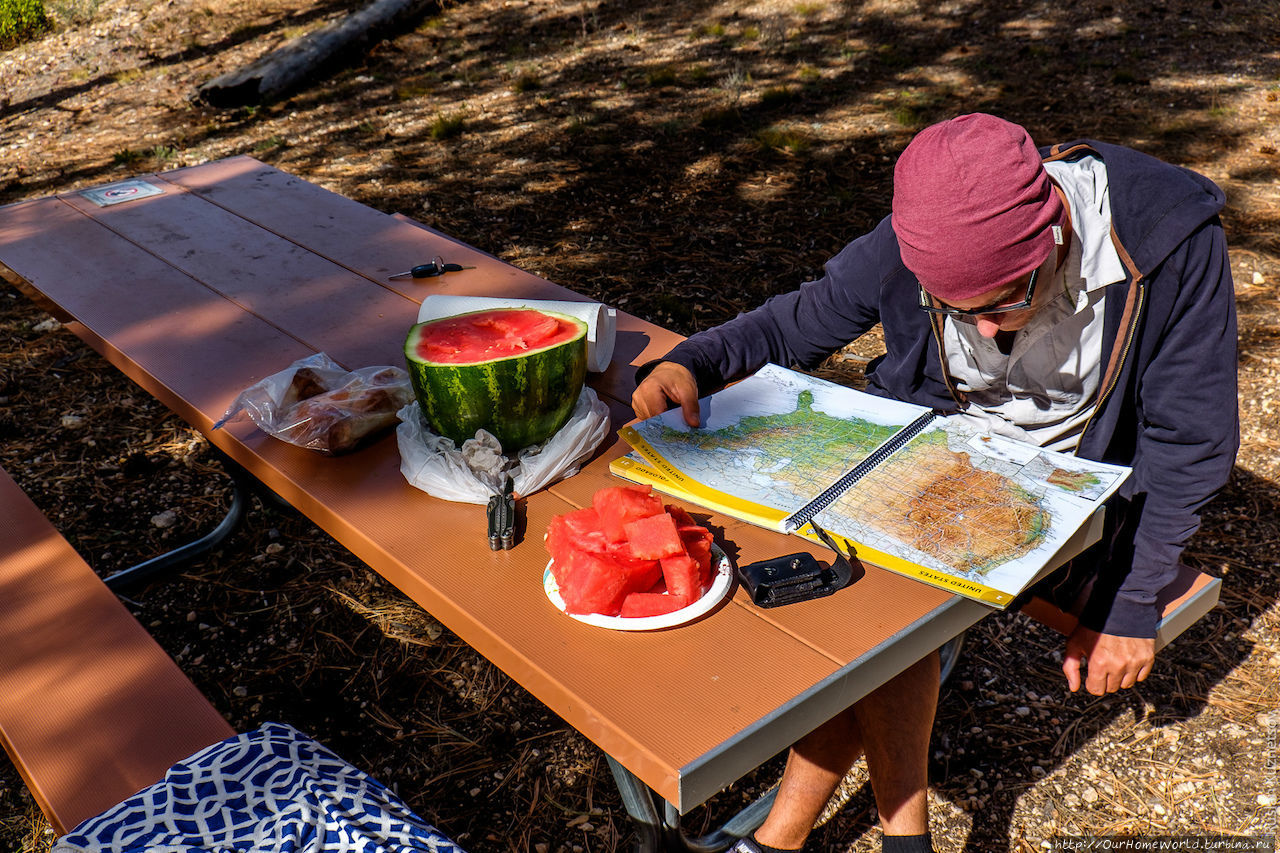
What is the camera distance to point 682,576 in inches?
61.6

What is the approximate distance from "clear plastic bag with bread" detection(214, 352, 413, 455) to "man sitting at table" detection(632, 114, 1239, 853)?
0.58 m

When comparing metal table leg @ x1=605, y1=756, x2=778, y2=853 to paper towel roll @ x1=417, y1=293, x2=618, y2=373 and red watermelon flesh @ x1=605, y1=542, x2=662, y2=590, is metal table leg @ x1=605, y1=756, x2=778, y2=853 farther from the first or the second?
paper towel roll @ x1=417, y1=293, x2=618, y2=373

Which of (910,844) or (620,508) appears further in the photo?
(910,844)

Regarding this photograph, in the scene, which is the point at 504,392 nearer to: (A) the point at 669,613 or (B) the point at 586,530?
(B) the point at 586,530

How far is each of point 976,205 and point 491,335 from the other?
1047mm

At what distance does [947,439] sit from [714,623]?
0.73m

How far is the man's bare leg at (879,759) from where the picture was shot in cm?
216

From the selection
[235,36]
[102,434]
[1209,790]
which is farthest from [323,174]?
[1209,790]

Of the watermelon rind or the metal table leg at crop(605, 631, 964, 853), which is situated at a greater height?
the watermelon rind

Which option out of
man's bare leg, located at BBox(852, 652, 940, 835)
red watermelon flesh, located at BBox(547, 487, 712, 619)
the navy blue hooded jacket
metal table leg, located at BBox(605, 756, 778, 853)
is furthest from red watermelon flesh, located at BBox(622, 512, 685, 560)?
man's bare leg, located at BBox(852, 652, 940, 835)

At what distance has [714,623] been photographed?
1564 mm

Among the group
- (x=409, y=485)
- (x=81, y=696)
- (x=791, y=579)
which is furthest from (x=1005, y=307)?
(x=81, y=696)

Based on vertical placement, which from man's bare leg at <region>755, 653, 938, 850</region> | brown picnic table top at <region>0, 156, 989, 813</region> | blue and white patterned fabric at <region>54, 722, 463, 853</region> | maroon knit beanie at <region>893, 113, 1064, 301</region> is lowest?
man's bare leg at <region>755, 653, 938, 850</region>

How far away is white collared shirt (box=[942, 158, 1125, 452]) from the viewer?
Result: 200 cm
